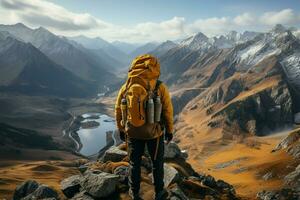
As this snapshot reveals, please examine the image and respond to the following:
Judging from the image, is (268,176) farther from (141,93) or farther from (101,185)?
(141,93)

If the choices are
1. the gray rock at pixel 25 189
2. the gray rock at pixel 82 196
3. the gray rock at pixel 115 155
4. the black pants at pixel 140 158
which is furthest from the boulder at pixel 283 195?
the gray rock at pixel 25 189

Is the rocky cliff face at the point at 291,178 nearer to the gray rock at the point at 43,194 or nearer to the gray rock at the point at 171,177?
the gray rock at the point at 171,177

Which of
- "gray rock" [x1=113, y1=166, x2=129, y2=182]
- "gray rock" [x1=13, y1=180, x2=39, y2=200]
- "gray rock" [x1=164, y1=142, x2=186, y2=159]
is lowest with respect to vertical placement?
"gray rock" [x1=13, y1=180, x2=39, y2=200]

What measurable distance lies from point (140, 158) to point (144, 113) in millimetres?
2102

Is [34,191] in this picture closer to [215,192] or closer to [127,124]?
[127,124]

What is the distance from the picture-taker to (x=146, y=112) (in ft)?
44.1

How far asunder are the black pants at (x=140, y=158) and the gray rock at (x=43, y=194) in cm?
540

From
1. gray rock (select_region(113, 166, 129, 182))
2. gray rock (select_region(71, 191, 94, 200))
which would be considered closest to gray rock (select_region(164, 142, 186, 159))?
gray rock (select_region(113, 166, 129, 182))

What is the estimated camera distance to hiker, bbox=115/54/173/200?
13344 mm

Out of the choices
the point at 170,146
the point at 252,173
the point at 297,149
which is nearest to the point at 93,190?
the point at 170,146

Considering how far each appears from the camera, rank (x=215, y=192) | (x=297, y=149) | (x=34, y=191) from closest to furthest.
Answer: (x=34, y=191)
(x=215, y=192)
(x=297, y=149)

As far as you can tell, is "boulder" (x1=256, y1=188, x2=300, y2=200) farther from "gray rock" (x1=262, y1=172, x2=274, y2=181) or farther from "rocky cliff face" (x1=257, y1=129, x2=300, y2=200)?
"gray rock" (x1=262, y1=172, x2=274, y2=181)

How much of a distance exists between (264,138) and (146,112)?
184718 mm

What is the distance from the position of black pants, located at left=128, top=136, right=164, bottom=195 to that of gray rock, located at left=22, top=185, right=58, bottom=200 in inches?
213
